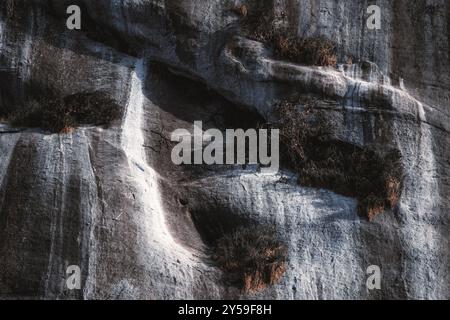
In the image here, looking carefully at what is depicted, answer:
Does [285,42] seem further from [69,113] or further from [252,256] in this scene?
[252,256]

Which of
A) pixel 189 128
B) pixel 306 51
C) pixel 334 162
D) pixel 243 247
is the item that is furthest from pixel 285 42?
pixel 243 247

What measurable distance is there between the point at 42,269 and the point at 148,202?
220 centimetres

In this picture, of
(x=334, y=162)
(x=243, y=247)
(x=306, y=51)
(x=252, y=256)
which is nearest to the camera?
(x=252, y=256)

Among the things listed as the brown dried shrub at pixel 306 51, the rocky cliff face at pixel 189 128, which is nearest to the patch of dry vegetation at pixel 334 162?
the rocky cliff face at pixel 189 128

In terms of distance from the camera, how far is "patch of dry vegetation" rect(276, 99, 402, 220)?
13.4 m

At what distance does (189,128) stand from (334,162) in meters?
3.10

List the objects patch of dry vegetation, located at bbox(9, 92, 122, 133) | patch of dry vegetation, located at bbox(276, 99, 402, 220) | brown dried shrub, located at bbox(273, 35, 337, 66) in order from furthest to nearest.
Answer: brown dried shrub, located at bbox(273, 35, 337, 66)
patch of dry vegetation, located at bbox(9, 92, 122, 133)
patch of dry vegetation, located at bbox(276, 99, 402, 220)

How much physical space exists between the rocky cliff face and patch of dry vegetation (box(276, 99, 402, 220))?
167 millimetres

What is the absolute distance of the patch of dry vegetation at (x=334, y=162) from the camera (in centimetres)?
1340

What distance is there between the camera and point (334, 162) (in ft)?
46.0

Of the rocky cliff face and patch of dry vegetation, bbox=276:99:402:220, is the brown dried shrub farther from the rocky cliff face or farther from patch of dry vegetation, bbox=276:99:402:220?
patch of dry vegetation, bbox=276:99:402:220

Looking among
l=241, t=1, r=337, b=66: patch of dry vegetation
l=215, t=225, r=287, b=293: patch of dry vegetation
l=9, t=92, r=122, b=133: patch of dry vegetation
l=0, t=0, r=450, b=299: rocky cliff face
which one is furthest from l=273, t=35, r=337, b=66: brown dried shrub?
l=215, t=225, r=287, b=293: patch of dry vegetation

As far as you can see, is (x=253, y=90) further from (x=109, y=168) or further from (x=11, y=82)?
(x=11, y=82)

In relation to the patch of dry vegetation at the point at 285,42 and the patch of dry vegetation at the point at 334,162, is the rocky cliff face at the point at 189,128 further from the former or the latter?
the patch of dry vegetation at the point at 334,162
